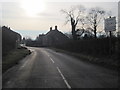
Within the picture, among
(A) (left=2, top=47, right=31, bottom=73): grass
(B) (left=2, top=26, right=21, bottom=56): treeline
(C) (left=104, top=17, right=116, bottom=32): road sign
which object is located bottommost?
(A) (left=2, top=47, right=31, bottom=73): grass

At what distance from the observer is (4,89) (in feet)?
30.8

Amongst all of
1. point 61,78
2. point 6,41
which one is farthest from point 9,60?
point 61,78

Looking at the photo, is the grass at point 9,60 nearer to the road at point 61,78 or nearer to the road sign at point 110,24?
the road at point 61,78

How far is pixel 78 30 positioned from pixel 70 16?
5502 millimetres

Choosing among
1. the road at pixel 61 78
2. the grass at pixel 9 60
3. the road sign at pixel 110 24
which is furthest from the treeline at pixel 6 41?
the road sign at pixel 110 24

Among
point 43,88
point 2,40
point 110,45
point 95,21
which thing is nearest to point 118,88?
point 43,88

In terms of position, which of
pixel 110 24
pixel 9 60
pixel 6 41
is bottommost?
pixel 9 60

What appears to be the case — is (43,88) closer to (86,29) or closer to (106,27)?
(106,27)

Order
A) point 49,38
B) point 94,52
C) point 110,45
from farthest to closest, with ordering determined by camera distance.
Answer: point 49,38, point 94,52, point 110,45

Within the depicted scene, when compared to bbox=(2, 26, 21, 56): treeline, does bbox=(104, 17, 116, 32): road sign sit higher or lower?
higher

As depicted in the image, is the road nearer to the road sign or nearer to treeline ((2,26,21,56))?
the road sign

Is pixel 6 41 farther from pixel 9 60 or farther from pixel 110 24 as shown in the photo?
pixel 110 24

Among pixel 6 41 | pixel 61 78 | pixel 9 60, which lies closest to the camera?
pixel 61 78

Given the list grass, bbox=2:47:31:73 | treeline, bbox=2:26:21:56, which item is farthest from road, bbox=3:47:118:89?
treeline, bbox=2:26:21:56
